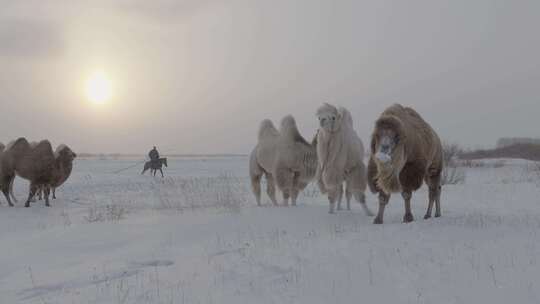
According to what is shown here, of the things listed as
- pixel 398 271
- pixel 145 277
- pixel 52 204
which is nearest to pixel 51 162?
pixel 52 204

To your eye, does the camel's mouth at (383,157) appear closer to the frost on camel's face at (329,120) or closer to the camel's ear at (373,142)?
the camel's ear at (373,142)

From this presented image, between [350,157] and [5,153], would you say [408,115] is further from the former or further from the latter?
[5,153]

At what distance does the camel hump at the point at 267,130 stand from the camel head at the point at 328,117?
2.94 metres

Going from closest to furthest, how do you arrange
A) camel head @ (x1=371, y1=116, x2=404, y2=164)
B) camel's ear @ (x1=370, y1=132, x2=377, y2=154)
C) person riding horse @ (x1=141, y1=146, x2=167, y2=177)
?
1. camel head @ (x1=371, y1=116, x2=404, y2=164)
2. camel's ear @ (x1=370, y1=132, x2=377, y2=154)
3. person riding horse @ (x1=141, y1=146, x2=167, y2=177)

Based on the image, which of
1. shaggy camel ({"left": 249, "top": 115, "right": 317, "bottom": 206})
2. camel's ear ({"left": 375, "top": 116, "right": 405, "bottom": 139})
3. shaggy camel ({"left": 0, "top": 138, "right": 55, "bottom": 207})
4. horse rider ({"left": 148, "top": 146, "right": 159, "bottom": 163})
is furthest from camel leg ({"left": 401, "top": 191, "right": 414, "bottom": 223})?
horse rider ({"left": 148, "top": 146, "right": 159, "bottom": 163})

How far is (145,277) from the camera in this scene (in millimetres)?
4766

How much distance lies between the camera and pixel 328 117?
838cm

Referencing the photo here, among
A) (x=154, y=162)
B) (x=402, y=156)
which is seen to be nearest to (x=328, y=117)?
(x=402, y=156)

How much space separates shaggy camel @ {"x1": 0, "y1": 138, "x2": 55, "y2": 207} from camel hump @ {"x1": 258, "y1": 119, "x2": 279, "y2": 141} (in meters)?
7.03

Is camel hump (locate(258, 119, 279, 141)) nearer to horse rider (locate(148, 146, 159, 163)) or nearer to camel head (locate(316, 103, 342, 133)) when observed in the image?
camel head (locate(316, 103, 342, 133))

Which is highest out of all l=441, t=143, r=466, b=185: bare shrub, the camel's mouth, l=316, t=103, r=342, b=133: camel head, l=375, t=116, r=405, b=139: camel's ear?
l=316, t=103, r=342, b=133: camel head

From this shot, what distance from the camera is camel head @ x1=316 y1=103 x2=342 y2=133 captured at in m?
8.38

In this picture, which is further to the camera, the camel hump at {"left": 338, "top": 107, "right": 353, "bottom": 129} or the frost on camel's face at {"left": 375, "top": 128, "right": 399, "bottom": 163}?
the camel hump at {"left": 338, "top": 107, "right": 353, "bottom": 129}

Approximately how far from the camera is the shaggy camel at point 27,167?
542 inches
